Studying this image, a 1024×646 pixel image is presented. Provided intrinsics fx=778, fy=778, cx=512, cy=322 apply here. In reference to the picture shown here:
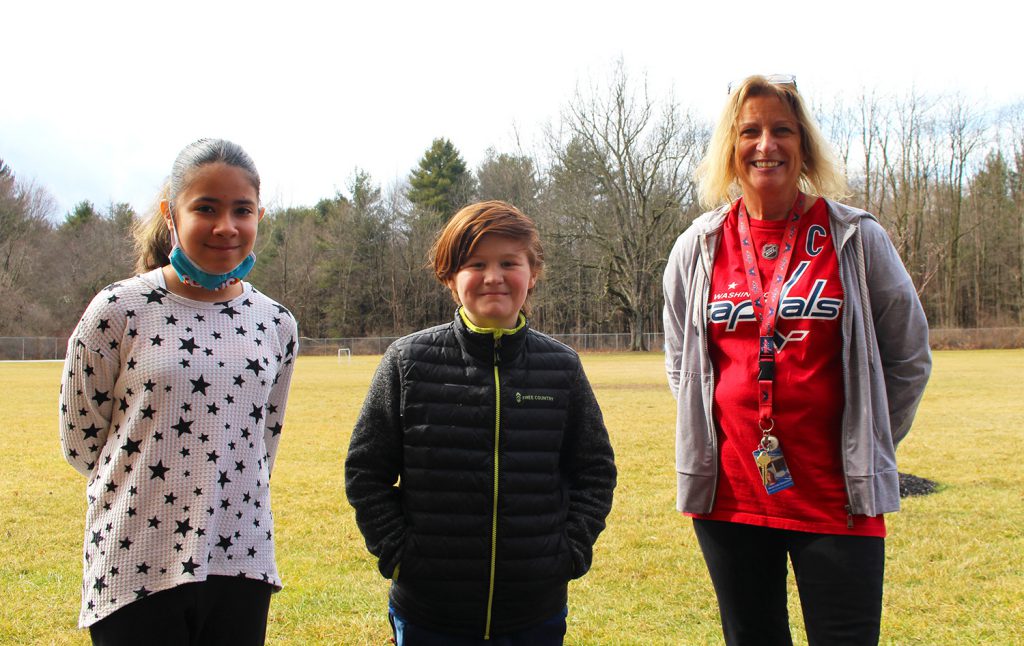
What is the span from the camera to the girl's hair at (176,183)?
2.19 meters

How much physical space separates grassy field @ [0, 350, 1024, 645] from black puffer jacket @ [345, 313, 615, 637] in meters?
1.74

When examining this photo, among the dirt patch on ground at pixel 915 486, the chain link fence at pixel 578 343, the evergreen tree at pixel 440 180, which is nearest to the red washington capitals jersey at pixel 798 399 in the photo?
the dirt patch on ground at pixel 915 486

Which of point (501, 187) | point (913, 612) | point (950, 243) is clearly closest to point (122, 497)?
point (913, 612)

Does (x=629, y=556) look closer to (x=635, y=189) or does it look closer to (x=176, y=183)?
(x=176, y=183)

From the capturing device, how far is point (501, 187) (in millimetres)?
50281

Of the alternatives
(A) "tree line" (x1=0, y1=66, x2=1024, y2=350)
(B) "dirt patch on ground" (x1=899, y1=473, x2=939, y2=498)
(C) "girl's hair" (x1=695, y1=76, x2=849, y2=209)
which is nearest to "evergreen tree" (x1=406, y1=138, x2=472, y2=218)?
(A) "tree line" (x1=0, y1=66, x2=1024, y2=350)

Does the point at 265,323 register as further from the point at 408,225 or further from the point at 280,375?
the point at 408,225

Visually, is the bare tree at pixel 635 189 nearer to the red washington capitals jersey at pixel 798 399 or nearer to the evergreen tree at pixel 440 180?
the evergreen tree at pixel 440 180

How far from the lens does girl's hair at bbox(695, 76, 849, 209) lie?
97.1 inches

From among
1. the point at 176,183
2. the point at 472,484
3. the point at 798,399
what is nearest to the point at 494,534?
the point at 472,484

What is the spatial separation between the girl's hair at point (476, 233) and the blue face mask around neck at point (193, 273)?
0.56m

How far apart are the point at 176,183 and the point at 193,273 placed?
0.28 m

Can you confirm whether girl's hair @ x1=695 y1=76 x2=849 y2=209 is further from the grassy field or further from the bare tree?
the bare tree

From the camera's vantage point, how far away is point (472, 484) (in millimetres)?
2172
